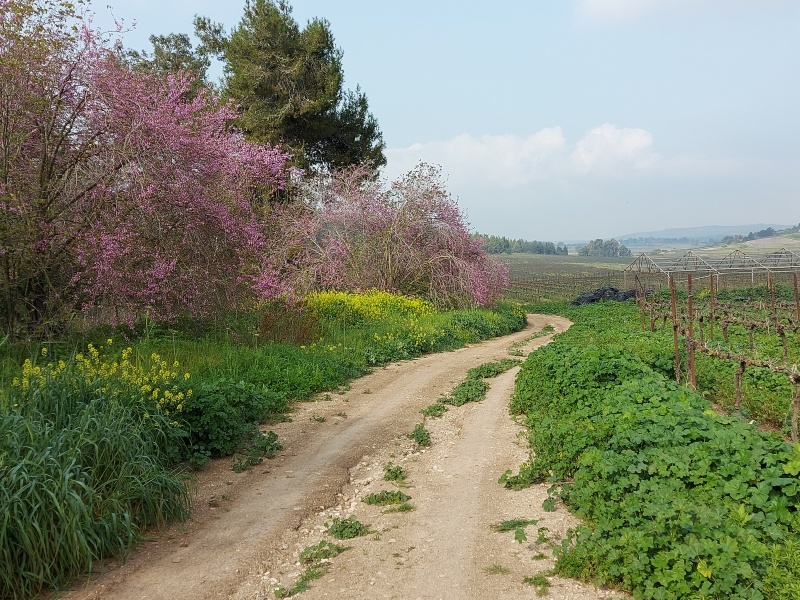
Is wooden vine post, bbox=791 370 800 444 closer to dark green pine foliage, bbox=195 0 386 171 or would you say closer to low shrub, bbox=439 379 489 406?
low shrub, bbox=439 379 489 406

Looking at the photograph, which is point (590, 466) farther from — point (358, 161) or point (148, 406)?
point (358, 161)

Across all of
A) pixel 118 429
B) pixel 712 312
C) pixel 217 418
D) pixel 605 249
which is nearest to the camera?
pixel 118 429

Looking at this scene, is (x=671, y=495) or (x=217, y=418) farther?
(x=217, y=418)

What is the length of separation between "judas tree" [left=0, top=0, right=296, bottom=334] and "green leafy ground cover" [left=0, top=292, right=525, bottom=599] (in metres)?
Answer: 0.86

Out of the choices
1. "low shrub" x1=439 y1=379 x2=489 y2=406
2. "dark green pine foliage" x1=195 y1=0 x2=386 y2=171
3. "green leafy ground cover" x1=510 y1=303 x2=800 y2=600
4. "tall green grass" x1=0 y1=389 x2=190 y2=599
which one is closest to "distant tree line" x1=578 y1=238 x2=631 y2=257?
"dark green pine foliage" x1=195 y1=0 x2=386 y2=171

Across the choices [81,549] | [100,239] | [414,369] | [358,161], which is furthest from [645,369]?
[358,161]

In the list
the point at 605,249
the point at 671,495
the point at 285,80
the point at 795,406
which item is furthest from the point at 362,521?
the point at 605,249

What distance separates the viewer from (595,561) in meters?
3.79

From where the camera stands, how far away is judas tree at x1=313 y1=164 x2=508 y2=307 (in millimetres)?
20375

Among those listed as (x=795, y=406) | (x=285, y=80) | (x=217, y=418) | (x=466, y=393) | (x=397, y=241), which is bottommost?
(x=466, y=393)

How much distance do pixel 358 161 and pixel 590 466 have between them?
2265cm

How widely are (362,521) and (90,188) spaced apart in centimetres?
668

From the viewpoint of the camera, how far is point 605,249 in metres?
129

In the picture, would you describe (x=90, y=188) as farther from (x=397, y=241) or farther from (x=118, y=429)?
(x=397, y=241)
